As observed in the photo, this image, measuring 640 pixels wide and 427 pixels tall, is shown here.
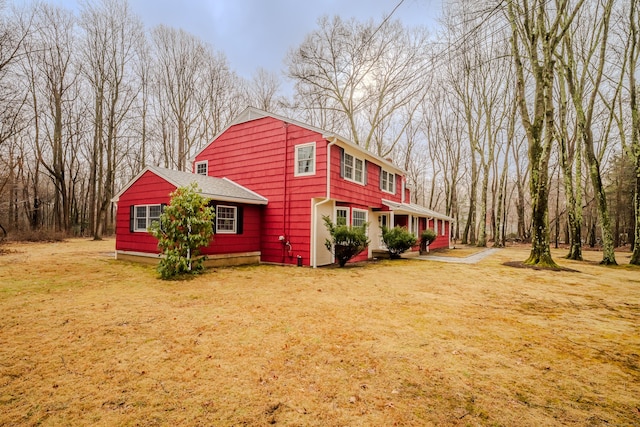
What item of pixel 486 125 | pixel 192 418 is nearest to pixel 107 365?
pixel 192 418

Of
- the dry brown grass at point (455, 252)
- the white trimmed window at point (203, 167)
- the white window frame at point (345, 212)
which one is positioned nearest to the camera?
the white window frame at point (345, 212)

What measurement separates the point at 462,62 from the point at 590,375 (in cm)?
2474

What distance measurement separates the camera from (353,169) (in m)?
12.8

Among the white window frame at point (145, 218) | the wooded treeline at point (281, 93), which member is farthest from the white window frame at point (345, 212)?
the wooded treeline at point (281, 93)

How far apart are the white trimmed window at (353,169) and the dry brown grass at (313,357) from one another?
660 centimetres

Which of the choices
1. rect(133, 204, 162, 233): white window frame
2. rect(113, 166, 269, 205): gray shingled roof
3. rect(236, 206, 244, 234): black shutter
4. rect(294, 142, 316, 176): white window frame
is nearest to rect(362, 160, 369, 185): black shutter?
rect(294, 142, 316, 176): white window frame

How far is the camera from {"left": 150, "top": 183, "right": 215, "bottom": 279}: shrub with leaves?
852cm

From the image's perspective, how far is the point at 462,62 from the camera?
21953mm

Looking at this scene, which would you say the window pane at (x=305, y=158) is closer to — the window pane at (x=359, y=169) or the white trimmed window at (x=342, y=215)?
the white trimmed window at (x=342, y=215)

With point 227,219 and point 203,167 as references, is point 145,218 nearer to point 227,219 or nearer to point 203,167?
point 227,219

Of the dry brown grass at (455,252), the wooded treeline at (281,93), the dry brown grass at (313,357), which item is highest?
the wooded treeline at (281,93)

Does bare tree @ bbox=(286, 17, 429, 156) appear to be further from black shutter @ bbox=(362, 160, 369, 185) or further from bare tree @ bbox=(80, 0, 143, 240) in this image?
bare tree @ bbox=(80, 0, 143, 240)

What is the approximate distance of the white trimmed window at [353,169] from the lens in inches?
486

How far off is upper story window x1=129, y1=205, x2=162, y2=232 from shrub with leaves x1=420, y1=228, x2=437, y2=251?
47.5 feet
